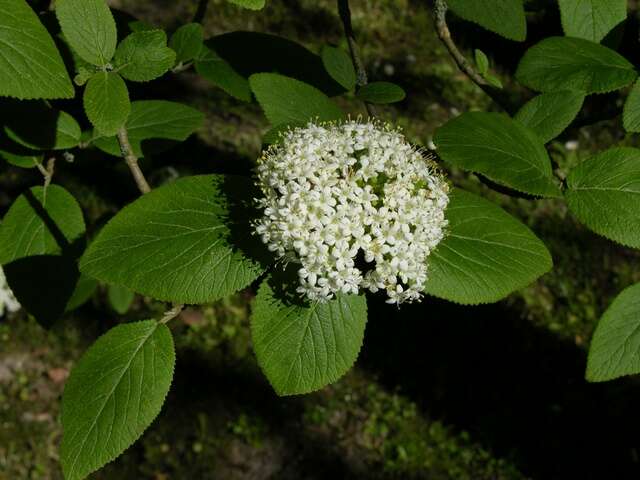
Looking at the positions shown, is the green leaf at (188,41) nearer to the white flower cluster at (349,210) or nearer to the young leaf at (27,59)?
the white flower cluster at (349,210)

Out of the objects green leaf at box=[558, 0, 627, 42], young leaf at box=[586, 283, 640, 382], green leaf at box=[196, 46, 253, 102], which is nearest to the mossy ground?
green leaf at box=[196, 46, 253, 102]

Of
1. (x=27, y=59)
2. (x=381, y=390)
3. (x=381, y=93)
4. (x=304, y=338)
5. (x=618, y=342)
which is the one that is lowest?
(x=381, y=390)

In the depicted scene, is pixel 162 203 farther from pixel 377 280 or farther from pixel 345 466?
pixel 345 466

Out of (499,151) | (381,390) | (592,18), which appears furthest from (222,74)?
(381,390)

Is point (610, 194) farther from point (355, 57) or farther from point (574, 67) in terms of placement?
point (355, 57)

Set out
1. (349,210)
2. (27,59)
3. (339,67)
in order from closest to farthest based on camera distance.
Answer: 1. (27,59)
2. (349,210)
3. (339,67)

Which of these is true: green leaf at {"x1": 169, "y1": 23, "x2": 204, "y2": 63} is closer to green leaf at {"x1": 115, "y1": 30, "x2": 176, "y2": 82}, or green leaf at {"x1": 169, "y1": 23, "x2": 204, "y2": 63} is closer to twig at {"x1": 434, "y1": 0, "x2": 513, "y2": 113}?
green leaf at {"x1": 115, "y1": 30, "x2": 176, "y2": 82}

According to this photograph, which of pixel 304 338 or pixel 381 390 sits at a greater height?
pixel 304 338
